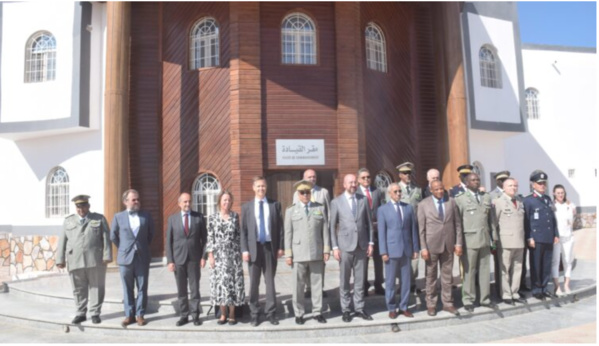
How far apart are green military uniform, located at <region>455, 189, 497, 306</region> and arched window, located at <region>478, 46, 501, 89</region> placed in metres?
9.19

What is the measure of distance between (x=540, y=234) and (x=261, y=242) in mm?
4248

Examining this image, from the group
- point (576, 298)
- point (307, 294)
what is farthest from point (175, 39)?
point (576, 298)

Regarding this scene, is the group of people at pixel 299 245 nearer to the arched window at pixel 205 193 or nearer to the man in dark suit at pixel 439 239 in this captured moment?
the man in dark suit at pixel 439 239

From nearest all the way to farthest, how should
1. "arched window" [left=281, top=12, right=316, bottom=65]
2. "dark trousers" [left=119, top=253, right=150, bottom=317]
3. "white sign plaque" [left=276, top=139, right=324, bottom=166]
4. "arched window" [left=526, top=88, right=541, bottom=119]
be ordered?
"dark trousers" [left=119, top=253, right=150, bottom=317], "white sign plaque" [left=276, top=139, right=324, bottom=166], "arched window" [left=281, top=12, right=316, bottom=65], "arched window" [left=526, top=88, right=541, bottom=119]

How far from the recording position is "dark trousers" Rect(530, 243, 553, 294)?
700 cm

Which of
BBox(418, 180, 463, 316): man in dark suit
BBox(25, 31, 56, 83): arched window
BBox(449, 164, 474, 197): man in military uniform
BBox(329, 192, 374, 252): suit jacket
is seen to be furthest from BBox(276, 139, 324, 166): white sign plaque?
BBox(25, 31, 56, 83): arched window

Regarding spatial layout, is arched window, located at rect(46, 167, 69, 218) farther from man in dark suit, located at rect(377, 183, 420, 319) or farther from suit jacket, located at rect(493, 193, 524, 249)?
suit jacket, located at rect(493, 193, 524, 249)

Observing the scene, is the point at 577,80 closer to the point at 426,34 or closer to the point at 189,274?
the point at 426,34

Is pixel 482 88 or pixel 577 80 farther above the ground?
pixel 577 80

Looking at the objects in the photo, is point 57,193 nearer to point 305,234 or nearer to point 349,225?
point 305,234

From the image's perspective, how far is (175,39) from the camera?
1203cm

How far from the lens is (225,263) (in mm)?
6043

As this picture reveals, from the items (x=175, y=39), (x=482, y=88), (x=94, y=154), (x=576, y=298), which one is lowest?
(x=576, y=298)

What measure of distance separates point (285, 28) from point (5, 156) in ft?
33.4
